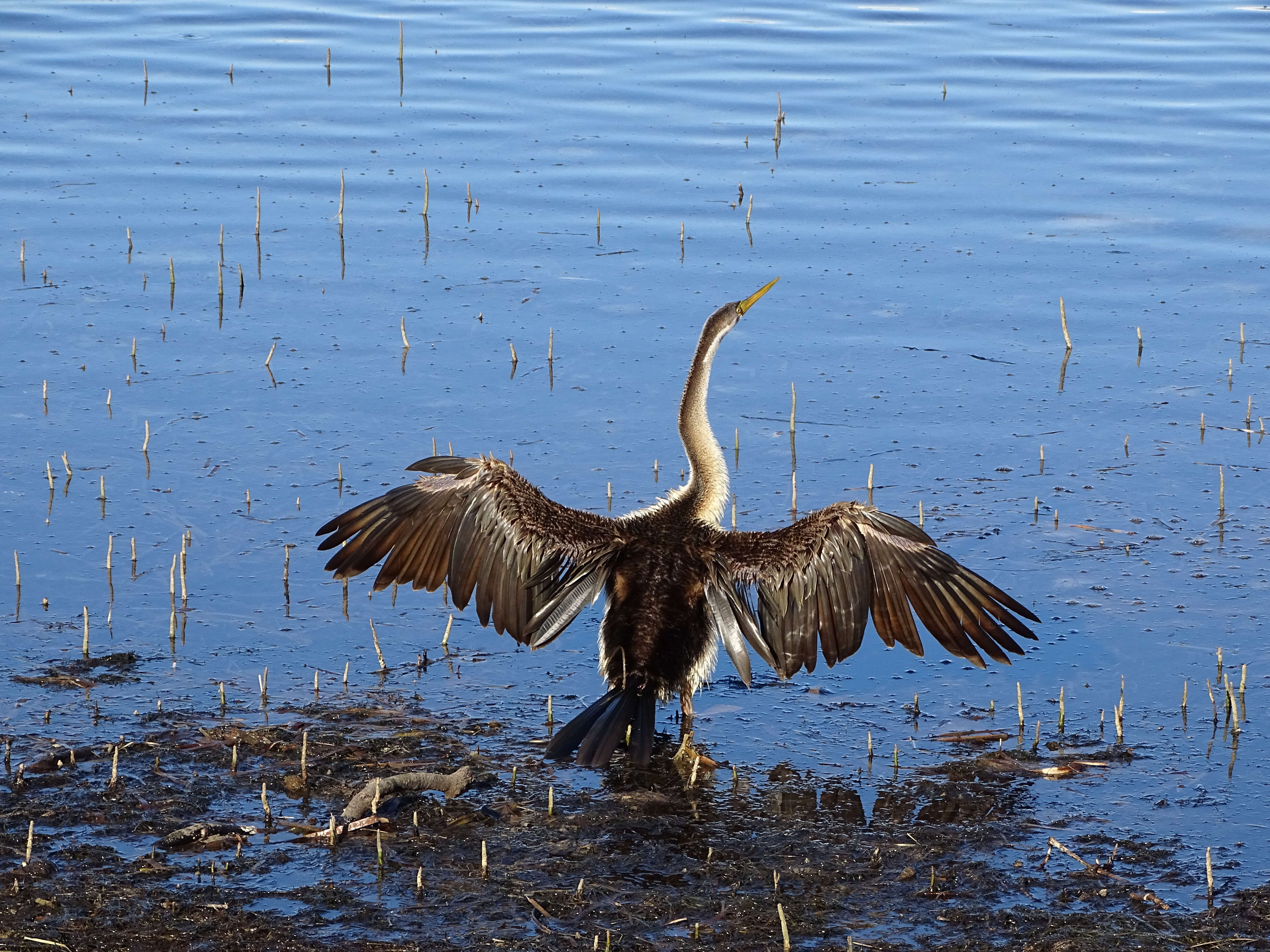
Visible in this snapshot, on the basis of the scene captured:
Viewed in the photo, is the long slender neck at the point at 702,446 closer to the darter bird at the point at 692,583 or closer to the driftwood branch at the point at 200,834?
the darter bird at the point at 692,583

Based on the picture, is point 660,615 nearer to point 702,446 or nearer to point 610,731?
point 610,731

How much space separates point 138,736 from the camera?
605 centimetres

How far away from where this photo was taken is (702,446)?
7031 mm

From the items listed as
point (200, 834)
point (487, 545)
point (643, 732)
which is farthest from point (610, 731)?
point (200, 834)

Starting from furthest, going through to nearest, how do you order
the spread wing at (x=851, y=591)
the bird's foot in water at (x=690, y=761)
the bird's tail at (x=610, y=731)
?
the spread wing at (x=851, y=591), the bird's foot in water at (x=690, y=761), the bird's tail at (x=610, y=731)

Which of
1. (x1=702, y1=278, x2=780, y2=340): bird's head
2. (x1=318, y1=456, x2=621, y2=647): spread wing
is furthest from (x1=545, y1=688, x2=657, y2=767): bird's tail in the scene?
(x1=702, y1=278, x2=780, y2=340): bird's head

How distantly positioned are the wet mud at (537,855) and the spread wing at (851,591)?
1.57 feet

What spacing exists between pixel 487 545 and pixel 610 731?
3.81ft

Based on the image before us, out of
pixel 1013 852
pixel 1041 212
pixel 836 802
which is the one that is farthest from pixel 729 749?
pixel 1041 212

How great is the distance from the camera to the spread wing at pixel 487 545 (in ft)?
21.6

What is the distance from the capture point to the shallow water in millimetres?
6859

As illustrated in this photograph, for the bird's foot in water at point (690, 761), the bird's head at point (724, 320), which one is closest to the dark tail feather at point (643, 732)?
the bird's foot in water at point (690, 761)

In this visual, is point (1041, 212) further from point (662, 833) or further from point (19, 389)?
point (662, 833)

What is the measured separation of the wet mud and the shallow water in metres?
0.18
